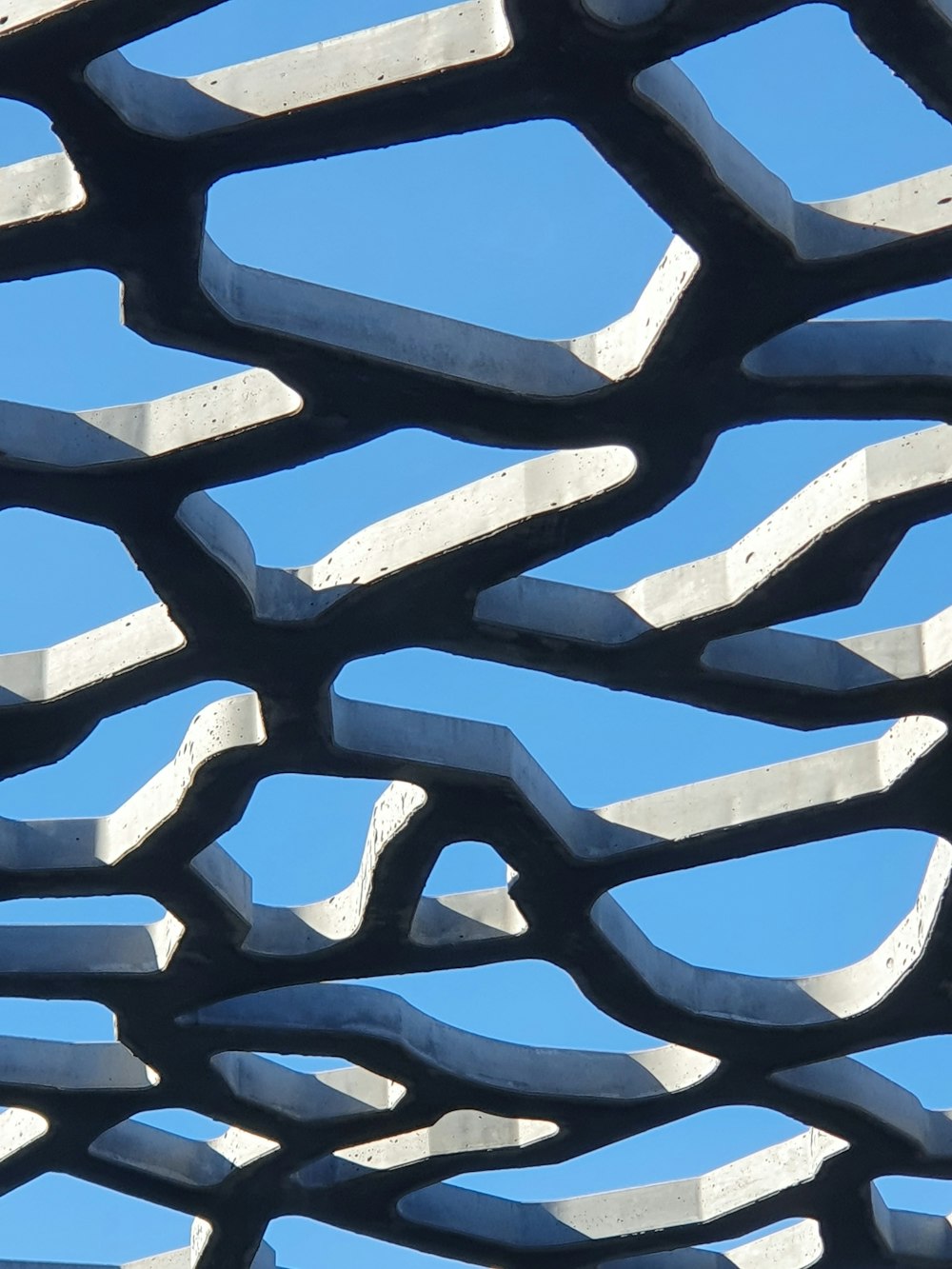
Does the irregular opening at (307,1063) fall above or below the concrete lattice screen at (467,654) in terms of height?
below

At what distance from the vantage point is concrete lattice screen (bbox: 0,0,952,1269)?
53.8 feet

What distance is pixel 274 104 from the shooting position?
Result: 16.2 meters

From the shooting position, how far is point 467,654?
22.4 meters

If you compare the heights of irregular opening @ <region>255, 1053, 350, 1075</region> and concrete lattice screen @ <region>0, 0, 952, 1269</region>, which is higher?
concrete lattice screen @ <region>0, 0, 952, 1269</region>

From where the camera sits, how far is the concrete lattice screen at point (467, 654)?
53.8ft

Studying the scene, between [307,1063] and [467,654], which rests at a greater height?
[467,654]

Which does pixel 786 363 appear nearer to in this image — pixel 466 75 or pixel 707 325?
pixel 707 325

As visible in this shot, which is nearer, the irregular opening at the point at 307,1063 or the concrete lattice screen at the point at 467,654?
the concrete lattice screen at the point at 467,654

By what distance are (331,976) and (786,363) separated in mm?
11708

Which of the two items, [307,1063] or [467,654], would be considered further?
[307,1063]

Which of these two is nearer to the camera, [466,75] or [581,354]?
[466,75]

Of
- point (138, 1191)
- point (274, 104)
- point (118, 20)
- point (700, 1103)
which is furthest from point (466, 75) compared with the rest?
point (138, 1191)

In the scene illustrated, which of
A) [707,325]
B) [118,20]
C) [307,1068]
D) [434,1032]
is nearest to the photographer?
[118,20]

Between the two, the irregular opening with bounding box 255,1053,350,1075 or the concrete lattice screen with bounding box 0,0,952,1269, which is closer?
the concrete lattice screen with bounding box 0,0,952,1269
